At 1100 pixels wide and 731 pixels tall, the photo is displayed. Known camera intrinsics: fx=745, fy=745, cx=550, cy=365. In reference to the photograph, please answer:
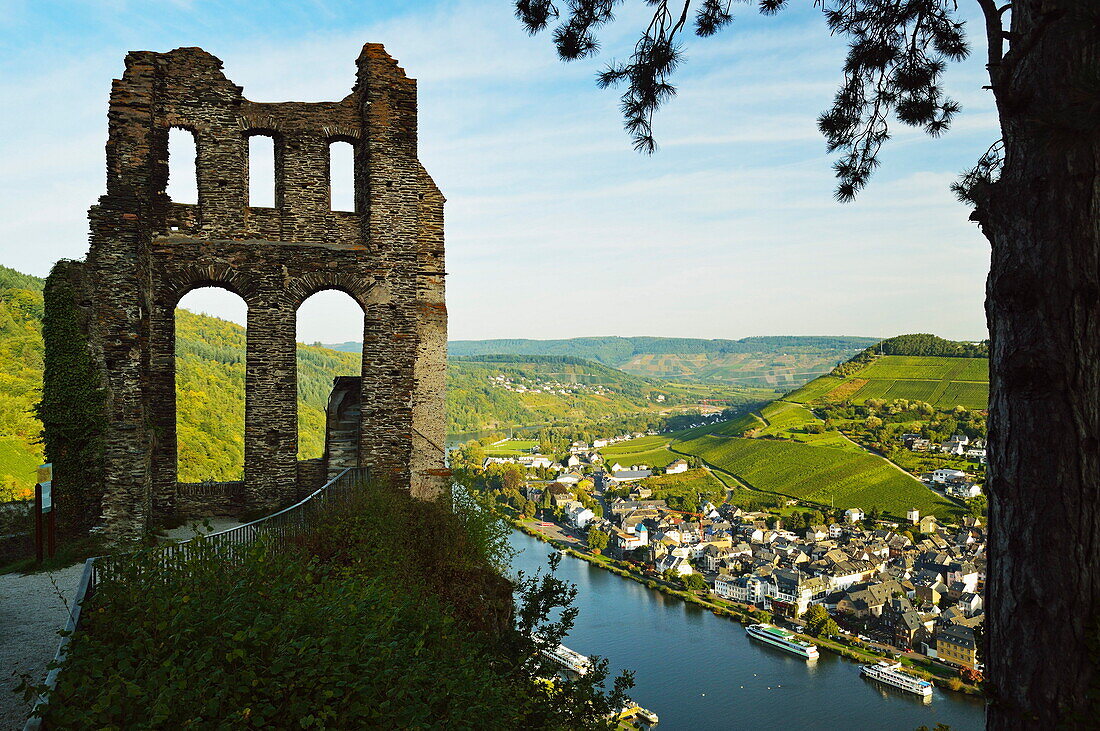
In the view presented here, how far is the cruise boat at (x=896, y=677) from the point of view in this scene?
2930 centimetres

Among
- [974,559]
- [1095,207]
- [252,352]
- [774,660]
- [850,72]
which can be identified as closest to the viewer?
[1095,207]

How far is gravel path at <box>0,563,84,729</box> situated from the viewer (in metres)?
5.16

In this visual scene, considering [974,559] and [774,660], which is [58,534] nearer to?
[774,660]

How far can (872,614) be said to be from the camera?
126 ft

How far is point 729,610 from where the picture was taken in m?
40.3

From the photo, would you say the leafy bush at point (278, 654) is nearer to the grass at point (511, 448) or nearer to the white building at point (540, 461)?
the white building at point (540, 461)

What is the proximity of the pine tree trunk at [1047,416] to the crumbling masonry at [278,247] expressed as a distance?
32.4 ft

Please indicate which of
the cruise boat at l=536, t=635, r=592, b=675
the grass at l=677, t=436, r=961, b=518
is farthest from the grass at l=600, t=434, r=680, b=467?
the cruise boat at l=536, t=635, r=592, b=675

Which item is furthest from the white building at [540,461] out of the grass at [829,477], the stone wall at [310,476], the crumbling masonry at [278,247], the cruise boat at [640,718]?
the crumbling masonry at [278,247]

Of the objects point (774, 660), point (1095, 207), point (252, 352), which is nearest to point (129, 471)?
point (252, 352)

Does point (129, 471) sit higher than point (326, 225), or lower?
lower

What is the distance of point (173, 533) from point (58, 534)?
4.94 ft

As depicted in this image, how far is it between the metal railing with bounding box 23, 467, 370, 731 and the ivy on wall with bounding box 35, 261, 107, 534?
12.4 ft

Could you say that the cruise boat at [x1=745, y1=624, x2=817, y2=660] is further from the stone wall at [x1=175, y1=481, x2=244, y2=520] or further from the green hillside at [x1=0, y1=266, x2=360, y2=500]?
the stone wall at [x1=175, y1=481, x2=244, y2=520]
